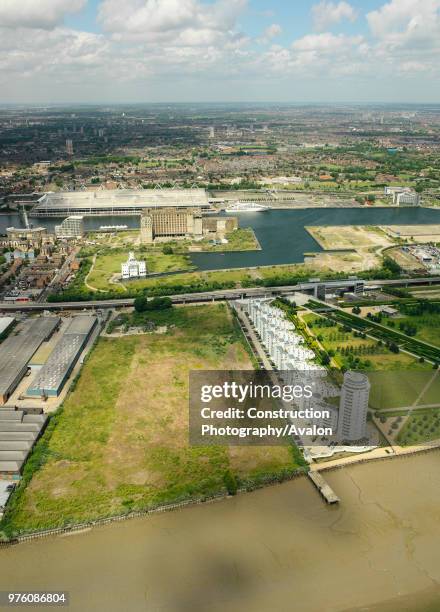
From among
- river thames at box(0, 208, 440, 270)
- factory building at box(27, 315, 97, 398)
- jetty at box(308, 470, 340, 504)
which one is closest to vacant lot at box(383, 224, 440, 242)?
river thames at box(0, 208, 440, 270)

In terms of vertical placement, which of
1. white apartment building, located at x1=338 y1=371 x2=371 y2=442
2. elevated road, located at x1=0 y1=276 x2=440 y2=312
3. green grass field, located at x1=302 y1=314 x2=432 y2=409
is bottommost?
elevated road, located at x1=0 y1=276 x2=440 y2=312

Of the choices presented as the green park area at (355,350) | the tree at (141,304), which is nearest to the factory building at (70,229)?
the tree at (141,304)

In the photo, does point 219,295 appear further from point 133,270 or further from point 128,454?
point 128,454

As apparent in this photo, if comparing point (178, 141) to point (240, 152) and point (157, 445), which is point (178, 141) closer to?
point (240, 152)

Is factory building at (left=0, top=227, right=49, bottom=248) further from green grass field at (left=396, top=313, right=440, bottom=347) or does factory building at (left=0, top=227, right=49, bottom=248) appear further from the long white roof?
green grass field at (left=396, top=313, right=440, bottom=347)

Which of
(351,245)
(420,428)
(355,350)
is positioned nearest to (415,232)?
(351,245)

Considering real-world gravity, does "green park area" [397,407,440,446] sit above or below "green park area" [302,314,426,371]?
above
